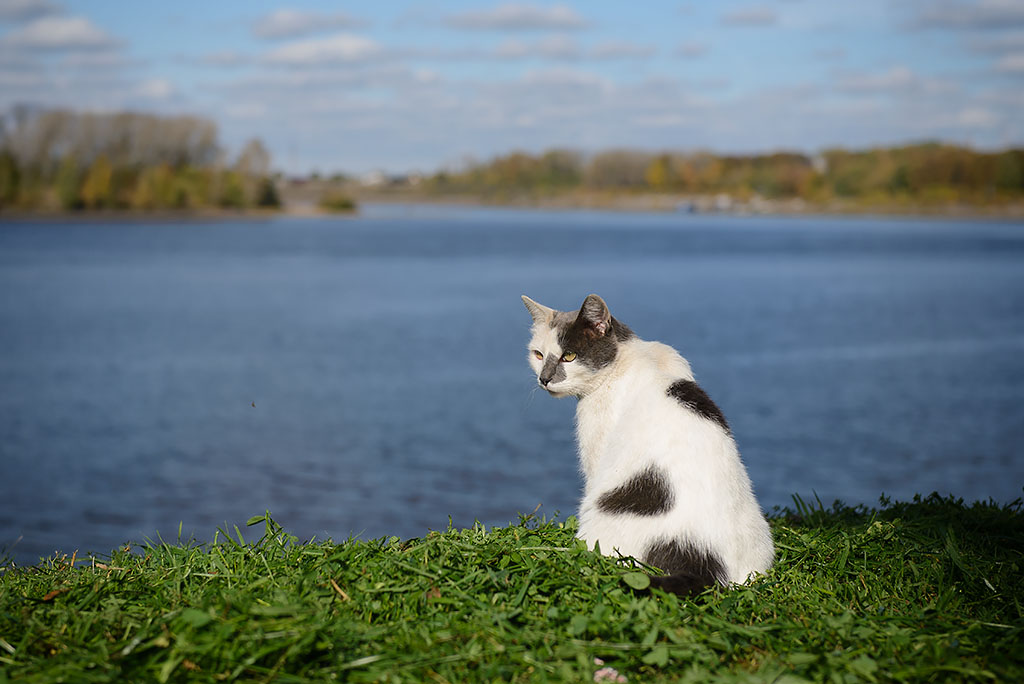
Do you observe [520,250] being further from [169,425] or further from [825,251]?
[169,425]

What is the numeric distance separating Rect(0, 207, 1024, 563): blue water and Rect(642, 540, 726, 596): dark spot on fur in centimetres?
435

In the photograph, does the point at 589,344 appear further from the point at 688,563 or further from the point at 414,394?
the point at 414,394

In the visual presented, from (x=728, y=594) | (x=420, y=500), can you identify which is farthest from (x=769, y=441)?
(x=728, y=594)

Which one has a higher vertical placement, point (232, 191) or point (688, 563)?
point (232, 191)

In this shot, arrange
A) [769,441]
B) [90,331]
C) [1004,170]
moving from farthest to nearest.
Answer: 1. [1004,170]
2. [90,331]
3. [769,441]

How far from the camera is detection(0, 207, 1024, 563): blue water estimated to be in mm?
14992

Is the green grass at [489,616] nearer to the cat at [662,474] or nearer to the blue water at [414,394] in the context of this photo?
the cat at [662,474]

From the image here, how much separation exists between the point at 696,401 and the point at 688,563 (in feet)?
2.77

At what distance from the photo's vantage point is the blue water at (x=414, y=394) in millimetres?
14992

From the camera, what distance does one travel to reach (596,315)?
16.8 ft

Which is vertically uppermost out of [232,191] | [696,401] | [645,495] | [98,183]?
[98,183]

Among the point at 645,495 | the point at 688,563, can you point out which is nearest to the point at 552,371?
the point at 645,495

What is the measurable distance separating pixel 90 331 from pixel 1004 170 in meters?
142

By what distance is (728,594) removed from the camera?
4383 millimetres
